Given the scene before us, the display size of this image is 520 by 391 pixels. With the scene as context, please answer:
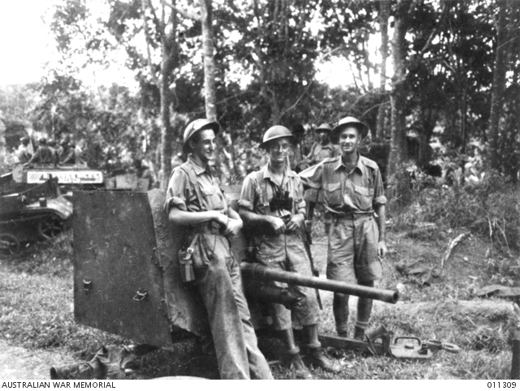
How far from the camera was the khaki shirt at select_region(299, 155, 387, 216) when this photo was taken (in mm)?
5137

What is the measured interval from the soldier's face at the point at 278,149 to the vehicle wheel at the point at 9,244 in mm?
7873

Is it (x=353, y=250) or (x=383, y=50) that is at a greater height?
(x=383, y=50)

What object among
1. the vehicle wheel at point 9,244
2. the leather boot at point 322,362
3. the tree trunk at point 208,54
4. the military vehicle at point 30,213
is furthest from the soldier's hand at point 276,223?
the vehicle wheel at point 9,244

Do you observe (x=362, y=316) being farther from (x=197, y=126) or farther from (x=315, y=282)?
(x=197, y=126)

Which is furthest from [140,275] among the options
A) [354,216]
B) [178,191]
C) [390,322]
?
[390,322]

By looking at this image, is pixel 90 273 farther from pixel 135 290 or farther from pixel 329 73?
pixel 329 73

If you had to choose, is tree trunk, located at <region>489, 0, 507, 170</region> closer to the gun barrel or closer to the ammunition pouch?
the ammunition pouch

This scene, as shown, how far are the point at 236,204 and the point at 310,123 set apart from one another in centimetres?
983

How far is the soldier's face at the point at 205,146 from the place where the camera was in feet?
14.1

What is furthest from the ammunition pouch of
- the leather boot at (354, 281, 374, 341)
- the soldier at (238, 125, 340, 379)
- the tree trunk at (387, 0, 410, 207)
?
the tree trunk at (387, 0, 410, 207)

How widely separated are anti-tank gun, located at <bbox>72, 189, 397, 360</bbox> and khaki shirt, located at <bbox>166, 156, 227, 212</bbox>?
0.22m

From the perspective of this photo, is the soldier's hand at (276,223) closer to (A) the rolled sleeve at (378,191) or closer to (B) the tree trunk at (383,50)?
(A) the rolled sleeve at (378,191)

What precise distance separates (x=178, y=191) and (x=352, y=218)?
1.83 meters

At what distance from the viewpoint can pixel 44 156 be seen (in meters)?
12.6
